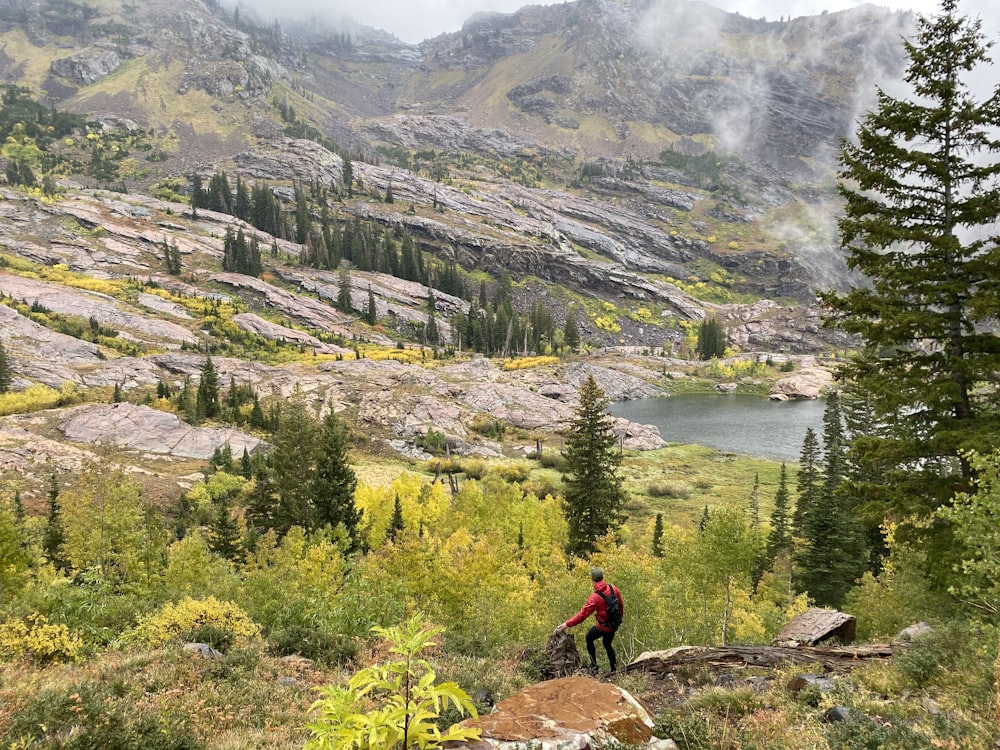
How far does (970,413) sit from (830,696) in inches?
398

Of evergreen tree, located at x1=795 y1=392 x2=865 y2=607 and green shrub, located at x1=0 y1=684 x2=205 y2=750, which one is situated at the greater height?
green shrub, located at x1=0 y1=684 x2=205 y2=750

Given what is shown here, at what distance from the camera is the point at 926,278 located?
13.5m

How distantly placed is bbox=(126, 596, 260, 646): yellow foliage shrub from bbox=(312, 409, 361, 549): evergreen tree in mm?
20089

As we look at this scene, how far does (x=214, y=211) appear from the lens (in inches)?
6304

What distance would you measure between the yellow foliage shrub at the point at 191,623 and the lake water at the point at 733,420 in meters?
82.7

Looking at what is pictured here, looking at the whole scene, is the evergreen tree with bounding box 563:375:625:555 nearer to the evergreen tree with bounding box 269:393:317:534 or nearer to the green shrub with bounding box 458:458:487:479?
the evergreen tree with bounding box 269:393:317:534

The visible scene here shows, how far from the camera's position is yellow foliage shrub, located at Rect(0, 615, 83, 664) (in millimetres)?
9562

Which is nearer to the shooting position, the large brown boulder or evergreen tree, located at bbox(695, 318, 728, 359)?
the large brown boulder

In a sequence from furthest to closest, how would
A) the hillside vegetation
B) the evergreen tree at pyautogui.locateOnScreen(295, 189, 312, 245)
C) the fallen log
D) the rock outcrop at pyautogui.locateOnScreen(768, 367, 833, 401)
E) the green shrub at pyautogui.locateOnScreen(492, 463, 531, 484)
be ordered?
the evergreen tree at pyautogui.locateOnScreen(295, 189, 312, 245), the rock outcrop at pyautogui.locateOnScreen(768, 367, 833, 401), the green shrub at pyautogui.locateOnScreen(492, 463, 531, 484), the fallen log, the hillside vegetation

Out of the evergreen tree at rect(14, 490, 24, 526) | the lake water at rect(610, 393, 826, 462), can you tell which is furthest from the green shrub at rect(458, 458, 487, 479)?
the lake water at rect(610, 393, 826, 462)

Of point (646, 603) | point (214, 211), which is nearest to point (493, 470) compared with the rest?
point (646, 603)

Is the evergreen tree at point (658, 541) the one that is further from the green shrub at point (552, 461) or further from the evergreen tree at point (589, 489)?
the green shrub at point (552, 461)

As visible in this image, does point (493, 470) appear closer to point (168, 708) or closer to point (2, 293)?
point (168, 708)

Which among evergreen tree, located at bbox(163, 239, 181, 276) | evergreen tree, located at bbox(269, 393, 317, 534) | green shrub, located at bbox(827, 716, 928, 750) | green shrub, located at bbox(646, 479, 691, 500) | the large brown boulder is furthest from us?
evergreen tree, located at bbox(163, 239, 181, 276)
